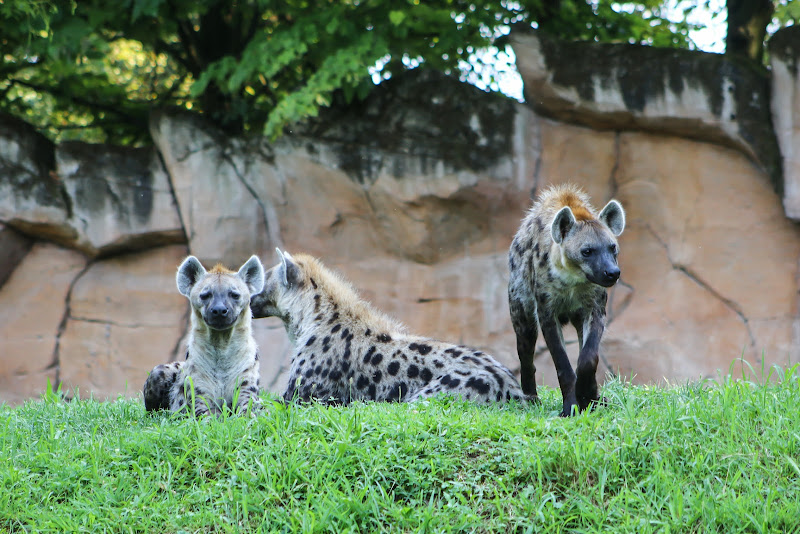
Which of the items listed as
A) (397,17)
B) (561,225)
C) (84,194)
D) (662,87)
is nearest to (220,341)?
(561,225)

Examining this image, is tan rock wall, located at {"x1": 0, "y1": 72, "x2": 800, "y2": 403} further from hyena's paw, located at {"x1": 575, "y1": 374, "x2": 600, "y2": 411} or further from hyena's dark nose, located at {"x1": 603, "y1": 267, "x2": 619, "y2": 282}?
hyena's dark nose, located at {"x1": 603, "y1": 267, "x2": 619, "y2": 282}

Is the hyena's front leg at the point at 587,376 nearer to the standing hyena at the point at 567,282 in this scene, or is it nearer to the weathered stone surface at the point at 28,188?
the standing hyena at the point at 567,282

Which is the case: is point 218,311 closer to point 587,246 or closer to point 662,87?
point 587,246

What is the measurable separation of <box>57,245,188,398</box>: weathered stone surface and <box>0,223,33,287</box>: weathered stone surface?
0.68 meters

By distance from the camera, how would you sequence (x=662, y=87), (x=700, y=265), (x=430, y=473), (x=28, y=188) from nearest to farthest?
(x=430, y=473) → (x=662, y=87) → (x=700, y=265) → (x=28, y=188)

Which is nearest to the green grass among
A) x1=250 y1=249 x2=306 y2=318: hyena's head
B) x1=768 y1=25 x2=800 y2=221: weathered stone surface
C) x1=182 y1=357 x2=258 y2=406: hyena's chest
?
x1=182 y1=357 x2=258 y2=406: hyena's chest

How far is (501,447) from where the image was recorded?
3758 millimetres

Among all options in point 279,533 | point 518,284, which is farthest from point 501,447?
point 518,284

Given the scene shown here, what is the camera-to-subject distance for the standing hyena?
4.50 m

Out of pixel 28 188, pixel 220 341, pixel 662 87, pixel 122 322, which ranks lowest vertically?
pixel 122 322

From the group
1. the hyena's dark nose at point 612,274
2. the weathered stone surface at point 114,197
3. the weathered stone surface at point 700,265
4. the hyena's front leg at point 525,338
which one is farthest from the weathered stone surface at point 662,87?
the hyena's dark nose at point 612,274

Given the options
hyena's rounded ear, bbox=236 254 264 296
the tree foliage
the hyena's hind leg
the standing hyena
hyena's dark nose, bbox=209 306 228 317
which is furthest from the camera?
the tree foliage

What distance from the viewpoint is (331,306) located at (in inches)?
220

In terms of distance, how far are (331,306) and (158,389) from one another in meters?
1.18
